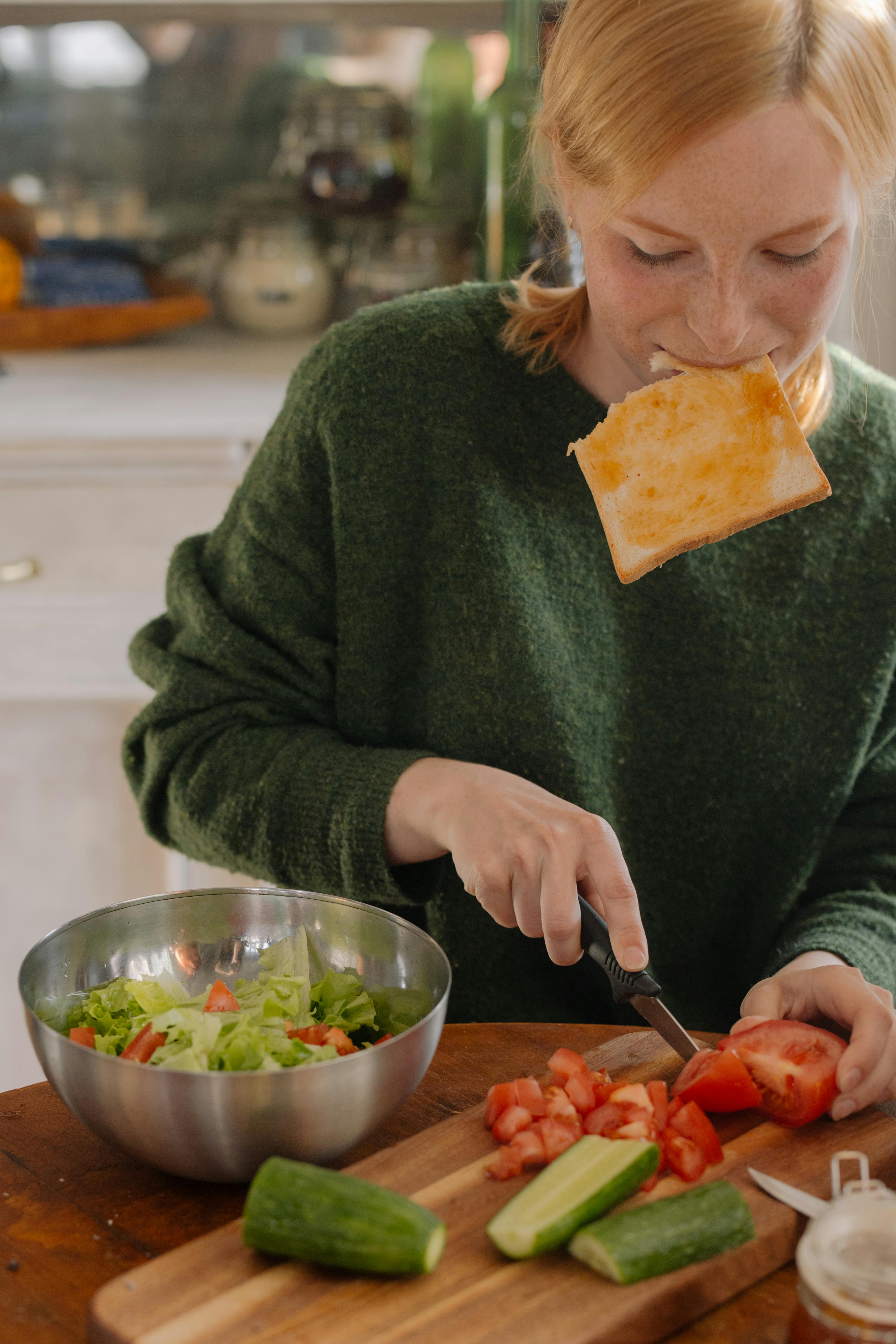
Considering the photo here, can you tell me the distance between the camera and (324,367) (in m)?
1.43

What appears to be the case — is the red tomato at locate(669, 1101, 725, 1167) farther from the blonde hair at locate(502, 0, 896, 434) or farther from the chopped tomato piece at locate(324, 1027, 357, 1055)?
the blonde hair at locate(502, 0, 896, 434)

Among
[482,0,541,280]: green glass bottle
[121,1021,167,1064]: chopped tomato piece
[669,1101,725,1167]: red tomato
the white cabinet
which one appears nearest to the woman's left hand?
[669,1101,725,1167]: red tomato

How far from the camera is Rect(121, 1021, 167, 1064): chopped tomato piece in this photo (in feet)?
3.13

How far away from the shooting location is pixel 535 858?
108cm

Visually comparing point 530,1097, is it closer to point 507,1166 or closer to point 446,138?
point 507,1166

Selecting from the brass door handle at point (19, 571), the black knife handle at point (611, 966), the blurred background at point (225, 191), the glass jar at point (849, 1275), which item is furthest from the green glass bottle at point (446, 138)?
the glass jar at point (849, 1275)

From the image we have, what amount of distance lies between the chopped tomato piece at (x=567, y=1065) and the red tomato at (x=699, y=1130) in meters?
0.09

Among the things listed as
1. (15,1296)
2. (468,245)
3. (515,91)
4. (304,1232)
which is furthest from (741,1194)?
(468,245)

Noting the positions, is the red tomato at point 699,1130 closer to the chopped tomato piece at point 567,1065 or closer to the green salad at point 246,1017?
the chopped tomato piece at point 567,1065

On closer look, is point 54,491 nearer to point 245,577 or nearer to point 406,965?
point 245,577

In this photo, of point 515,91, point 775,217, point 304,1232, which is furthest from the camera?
point 515,91

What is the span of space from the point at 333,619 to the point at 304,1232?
0.76 metres

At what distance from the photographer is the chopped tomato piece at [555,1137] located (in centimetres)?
94

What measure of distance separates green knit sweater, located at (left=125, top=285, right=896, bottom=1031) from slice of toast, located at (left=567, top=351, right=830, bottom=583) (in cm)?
10
